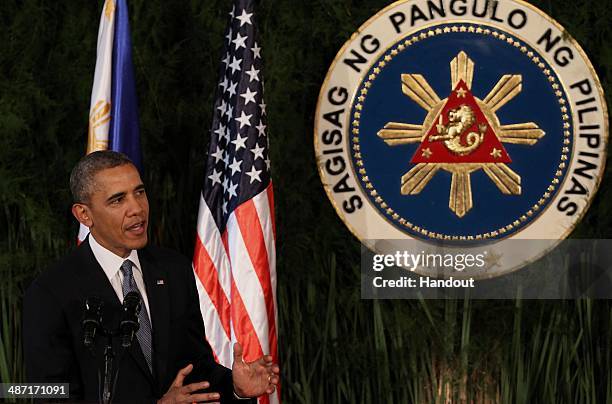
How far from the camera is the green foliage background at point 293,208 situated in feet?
12.7

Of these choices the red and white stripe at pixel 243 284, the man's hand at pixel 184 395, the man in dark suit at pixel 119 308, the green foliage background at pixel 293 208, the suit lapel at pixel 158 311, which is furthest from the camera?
the green foliage background at pixel 293 208

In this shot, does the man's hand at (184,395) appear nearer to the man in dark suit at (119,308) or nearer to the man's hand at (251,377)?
the man in dark suit at (119,308)

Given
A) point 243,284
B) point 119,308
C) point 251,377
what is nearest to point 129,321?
point 119,308

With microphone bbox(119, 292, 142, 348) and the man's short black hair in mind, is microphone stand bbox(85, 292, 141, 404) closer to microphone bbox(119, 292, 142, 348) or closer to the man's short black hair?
microphone bbox(119, 292, 142, 348)

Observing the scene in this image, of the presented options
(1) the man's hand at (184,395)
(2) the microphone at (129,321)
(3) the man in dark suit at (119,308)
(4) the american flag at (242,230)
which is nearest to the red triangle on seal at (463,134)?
(4) the american flag at (242,230)

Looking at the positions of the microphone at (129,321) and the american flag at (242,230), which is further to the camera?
the american flag at (242,230)

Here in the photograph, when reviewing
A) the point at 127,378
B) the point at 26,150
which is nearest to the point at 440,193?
the point at 26,150

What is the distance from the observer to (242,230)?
3717mm

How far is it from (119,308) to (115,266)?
25 cm

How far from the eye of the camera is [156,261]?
235 centimetres

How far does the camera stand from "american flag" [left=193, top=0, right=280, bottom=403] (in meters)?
3.69

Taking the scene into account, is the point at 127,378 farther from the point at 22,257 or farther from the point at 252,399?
the point at 22,257

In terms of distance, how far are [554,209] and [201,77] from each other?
1.62 meters

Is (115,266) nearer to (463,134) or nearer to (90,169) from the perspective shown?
(90,169)
